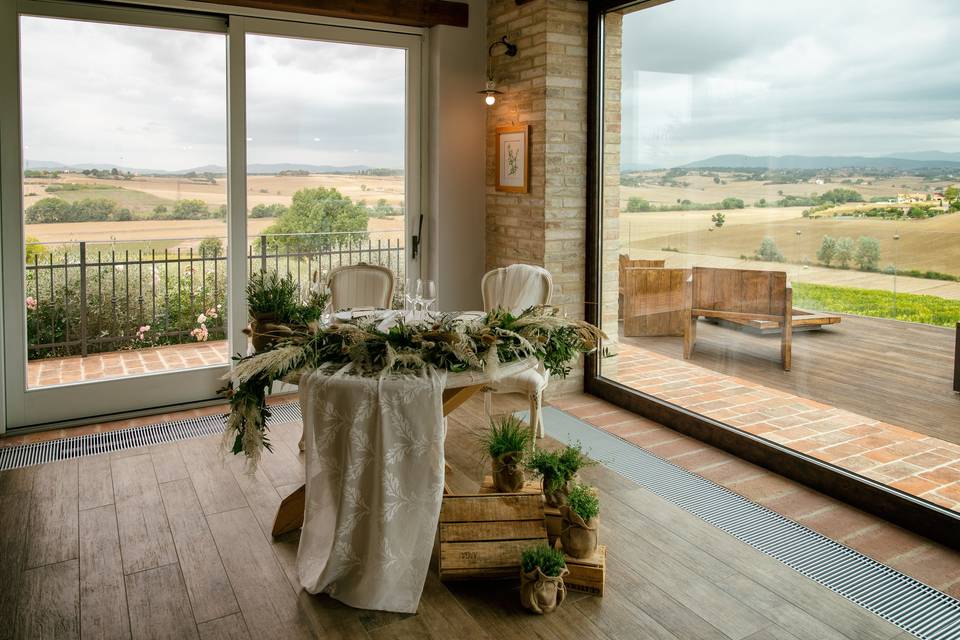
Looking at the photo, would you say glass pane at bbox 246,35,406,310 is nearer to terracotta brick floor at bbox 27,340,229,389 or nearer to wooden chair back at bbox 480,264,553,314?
terracotta brick floor at bbox 27,340,229,389

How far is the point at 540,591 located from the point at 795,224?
2308 millimetres

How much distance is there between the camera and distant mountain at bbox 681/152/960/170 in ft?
10.5

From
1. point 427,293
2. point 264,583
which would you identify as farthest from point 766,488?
point 264,583

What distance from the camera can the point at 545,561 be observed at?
258 cm

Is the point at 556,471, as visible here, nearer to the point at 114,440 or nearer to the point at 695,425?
the point at 695,425

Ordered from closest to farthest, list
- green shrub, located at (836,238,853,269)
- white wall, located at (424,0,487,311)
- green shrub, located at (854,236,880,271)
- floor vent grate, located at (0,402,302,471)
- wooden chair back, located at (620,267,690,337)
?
green shrub, located at (854,236,880,271) < green shrub, located at (836,238,853,269) < floor vent grate, located at (0,402,302,471) < wooden chair back, located at (620,267,690,337) < white wall, located at (424,0,487,311)

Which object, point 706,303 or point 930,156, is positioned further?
point 706,303

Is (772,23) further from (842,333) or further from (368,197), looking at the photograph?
(368,197)

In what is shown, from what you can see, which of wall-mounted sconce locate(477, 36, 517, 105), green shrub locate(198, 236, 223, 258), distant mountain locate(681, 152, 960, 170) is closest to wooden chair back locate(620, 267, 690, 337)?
distant mountain locate(681, 152, 960, 170)

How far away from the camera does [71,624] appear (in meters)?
2.52

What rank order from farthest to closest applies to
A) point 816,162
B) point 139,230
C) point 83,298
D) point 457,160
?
1. point 457,160
2. point 139,230
3. point 83,298
4. point 816,162

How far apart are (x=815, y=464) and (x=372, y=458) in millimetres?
2276

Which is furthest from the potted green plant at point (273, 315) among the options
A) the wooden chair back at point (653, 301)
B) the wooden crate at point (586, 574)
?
the wooden chair back at point (653, 301)

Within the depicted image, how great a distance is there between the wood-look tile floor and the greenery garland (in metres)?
0.52
